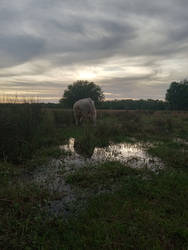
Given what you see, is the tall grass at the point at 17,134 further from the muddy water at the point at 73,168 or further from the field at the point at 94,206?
the muddy water at the point at 73,168

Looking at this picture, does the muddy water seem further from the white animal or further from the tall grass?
the white animal

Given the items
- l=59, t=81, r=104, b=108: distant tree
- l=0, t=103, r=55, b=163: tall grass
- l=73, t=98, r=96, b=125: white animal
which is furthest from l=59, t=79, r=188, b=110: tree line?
l=0, t=103, r=55, b=163: tall grass

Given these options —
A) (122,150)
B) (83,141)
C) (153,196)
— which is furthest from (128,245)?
(83,141)

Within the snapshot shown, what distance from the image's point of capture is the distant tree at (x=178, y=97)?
39.4 m

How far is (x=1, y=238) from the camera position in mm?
1987

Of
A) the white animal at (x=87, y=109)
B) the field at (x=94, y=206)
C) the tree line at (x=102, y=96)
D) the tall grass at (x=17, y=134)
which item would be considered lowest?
the field at (x=94, y=206)

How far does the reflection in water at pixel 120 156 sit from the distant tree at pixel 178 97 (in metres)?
38.4

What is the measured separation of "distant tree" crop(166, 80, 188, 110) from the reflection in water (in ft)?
126

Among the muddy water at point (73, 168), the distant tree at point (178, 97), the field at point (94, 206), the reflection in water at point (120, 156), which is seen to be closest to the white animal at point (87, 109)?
the muddy water at point (73, 168)

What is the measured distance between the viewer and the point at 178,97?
39.8 m

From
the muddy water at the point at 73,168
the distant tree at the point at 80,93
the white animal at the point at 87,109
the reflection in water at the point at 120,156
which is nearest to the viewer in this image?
the muddy water at the point at 73,168

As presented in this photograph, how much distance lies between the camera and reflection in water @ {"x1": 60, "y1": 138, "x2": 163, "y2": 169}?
4.66 meters

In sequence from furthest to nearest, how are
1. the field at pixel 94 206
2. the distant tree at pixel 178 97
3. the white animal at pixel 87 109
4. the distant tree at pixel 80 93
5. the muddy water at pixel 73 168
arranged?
the distant tree at pixel 178 97 → the distant tree at pixel 80 93 → the white animal at pixel 87 109 → the muddy water at pixel 73 168 → the field at pixel 94 206

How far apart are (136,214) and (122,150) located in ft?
11.8
